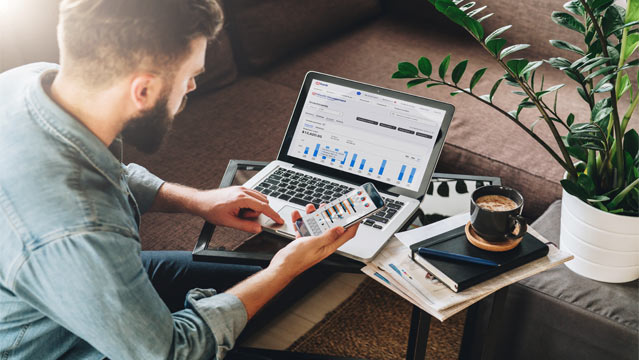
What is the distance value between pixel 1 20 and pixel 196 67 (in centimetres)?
93

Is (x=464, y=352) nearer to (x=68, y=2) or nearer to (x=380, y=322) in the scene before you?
(x=380, y=322)

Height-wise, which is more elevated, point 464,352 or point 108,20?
point 108,20

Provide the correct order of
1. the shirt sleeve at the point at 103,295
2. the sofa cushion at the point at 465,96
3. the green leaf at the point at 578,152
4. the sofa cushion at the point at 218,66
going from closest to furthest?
the shirt sleeve at the point at 103,295 → the green leaf at the point at 578,152 → the sofa cushion at the point at 465,96 → the sofa cushion at the point at 218,66

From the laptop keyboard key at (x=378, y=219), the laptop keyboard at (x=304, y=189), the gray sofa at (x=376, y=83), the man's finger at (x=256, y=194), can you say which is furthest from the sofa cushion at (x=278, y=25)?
the laptop keyboard key at (x=378, y=219)

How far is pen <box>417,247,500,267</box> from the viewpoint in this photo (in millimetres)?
986

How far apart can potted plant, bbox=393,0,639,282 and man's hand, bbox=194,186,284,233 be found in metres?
0.36

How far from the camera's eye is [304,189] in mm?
1221

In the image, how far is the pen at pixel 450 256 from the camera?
0.99 metres

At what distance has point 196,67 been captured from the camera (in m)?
0.97

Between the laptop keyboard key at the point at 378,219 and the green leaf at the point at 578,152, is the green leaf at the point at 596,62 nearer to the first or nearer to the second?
the green leaf at the point at 578,152

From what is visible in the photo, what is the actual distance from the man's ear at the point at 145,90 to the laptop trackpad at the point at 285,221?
34 centimetres

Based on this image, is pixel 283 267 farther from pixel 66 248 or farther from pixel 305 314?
pixel 305 314

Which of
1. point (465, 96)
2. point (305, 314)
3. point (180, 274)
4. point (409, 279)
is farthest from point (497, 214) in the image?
point (465, 96)

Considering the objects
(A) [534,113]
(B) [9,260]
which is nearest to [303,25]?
(A) [534,113]
